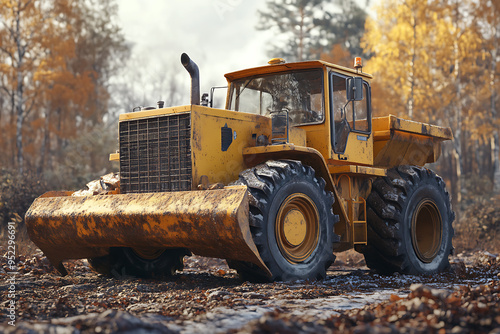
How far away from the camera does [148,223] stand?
7309 millimetres

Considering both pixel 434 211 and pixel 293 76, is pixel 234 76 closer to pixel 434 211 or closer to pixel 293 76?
pixel 293 76

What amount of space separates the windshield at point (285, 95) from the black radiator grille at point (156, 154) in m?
A: 2.01

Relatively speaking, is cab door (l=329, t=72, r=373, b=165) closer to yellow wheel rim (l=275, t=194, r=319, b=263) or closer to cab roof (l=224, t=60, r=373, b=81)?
cab roof (l=224, t=60, r=373, b=81)

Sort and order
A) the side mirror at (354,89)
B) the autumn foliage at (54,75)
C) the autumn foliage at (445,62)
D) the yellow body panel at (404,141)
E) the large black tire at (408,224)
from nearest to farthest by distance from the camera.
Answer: the side mirror at (354,89) → the large black tire at (408,224) → the yellow body panel at (404,141) → the autumn foliage at (54,75) → the autumn foliage at (445,62)

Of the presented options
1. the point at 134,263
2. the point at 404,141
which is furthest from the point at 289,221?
the point at 404,141

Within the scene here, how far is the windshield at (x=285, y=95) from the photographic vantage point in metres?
9.18

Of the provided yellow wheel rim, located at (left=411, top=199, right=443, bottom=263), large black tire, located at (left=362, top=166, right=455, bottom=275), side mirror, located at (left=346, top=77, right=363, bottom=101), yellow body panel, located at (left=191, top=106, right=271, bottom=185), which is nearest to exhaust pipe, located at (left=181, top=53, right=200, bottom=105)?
yellow body panel, located at (left=191, top=106, right=271, bottom=185)

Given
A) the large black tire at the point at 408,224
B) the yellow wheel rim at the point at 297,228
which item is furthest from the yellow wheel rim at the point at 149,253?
the large black tire at the point at 408,224

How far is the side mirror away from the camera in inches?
360

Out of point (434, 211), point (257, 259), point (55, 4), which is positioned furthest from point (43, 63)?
point (257, 259)

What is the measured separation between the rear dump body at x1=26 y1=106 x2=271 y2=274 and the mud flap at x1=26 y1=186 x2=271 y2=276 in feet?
0.04

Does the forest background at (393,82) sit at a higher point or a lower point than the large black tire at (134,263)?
higher

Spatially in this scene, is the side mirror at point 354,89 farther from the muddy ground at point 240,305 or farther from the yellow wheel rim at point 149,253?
the yellow wheel rim at point 149,253

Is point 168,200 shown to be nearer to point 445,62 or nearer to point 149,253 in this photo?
point 149,253
